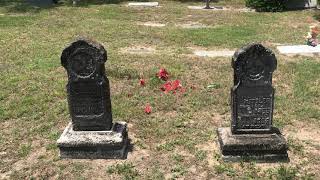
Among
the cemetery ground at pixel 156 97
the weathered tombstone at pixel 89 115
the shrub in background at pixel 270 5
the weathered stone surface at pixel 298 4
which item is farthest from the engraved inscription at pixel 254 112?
the weathered stone surface at pixel 298 4

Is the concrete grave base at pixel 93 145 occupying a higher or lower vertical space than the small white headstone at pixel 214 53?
lower

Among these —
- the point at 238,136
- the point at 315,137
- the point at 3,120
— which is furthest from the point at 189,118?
the point at 3,120

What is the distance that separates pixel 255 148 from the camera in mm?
7012

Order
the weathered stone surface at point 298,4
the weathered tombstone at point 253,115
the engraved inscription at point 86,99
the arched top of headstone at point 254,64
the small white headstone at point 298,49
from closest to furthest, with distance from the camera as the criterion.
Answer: the arched top of headstone at point 254,64
the weathered tombstone at point 253,115
the engraved inscription at point 86,99
the small white headstone at point 298,49
the weathered stone surface at point 298,4

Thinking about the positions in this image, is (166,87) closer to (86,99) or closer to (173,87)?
(173,87)

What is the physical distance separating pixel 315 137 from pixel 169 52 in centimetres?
590

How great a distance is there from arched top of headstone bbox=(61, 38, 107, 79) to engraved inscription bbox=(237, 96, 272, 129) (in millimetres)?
2253

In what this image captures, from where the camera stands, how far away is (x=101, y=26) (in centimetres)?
1602

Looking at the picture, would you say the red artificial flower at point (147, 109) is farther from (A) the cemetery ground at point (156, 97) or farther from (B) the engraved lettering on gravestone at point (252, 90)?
(B) the engraved lettering on gravestone at point (252, 90)

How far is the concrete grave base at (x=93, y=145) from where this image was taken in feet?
23.5

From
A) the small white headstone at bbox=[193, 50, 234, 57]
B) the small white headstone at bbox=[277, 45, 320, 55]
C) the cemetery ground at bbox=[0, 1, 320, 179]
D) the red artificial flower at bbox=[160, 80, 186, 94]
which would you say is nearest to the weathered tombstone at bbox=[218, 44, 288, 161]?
the cemetery ground at bbox=[0, 1, 320, 179]

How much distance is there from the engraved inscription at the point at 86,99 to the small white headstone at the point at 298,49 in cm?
701

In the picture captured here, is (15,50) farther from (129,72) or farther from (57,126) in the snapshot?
(57,126)

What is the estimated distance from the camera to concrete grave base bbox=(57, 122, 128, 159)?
715 cm
